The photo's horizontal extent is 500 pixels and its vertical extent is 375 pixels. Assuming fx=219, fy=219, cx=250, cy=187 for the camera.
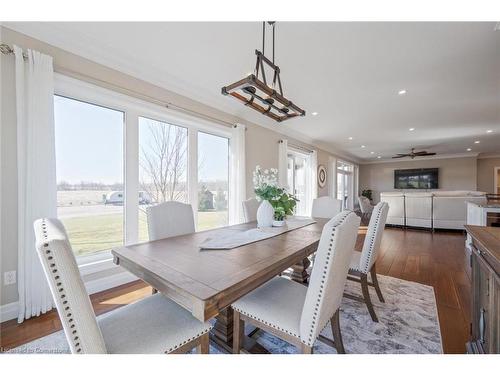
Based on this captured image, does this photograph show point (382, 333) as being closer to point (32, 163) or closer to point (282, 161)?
point (32, 163)

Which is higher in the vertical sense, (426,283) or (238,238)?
(238,238)

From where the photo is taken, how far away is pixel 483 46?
209 cm

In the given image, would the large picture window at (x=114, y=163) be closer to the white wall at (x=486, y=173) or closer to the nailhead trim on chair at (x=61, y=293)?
the nailhead trim on chair at (x=61, y=293)

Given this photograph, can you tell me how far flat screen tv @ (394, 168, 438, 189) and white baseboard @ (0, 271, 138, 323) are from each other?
10.8 meters

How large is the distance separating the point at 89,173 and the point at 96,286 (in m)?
1.18

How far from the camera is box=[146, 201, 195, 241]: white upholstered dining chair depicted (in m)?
1.78

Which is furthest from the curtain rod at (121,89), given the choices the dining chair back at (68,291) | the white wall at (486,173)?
the white wall at (486,173)

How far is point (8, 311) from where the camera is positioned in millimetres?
1754

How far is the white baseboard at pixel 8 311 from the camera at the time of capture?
1.73 meters

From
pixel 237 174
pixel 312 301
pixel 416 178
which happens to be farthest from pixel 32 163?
pixel 416 178

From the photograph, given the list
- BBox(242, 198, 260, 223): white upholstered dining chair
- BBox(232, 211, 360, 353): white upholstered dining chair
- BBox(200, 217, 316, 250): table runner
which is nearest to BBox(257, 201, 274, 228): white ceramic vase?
BBox(200, 217, 316, 250): table runner

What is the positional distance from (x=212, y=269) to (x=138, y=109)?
91.6 inches

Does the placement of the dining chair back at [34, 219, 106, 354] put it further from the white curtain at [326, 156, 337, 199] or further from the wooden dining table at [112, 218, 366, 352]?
the white curtain at [326, 156, 337, 199]
